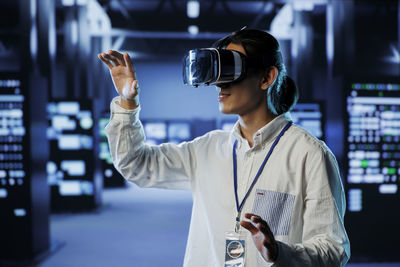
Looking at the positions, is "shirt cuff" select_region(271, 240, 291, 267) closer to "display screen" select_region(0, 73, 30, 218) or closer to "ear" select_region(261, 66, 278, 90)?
"ear" select_region(261, 66, 278, 90)

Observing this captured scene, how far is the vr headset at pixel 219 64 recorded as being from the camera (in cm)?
152

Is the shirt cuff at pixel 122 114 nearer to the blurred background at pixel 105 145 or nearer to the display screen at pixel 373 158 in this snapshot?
the blurred background at pixel 105 145

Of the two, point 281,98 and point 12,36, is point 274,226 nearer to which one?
point 281,98

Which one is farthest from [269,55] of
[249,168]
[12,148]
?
[12,148]

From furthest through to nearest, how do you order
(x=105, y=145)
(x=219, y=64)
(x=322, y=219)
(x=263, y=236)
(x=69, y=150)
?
(x=105, y=145)
(x=69, y=150)
(x=219, y=64)
(x=322, y=219)
(x=263, y=236)

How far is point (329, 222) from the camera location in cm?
139

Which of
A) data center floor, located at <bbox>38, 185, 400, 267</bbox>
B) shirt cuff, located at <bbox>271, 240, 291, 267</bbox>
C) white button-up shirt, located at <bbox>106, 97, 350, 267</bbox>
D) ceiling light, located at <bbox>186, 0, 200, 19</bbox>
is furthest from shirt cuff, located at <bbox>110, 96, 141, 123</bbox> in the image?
ceiling light, located at <bbox>186, 0, 200, 19</bbox>

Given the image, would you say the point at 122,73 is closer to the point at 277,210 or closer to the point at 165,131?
the point at 277,210

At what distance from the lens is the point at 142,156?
5.65ft

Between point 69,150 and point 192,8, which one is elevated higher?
point 192,8

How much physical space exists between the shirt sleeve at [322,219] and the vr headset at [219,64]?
0.40 metres

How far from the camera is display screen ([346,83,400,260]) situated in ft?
15.7

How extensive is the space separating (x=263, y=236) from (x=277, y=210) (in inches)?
11.2

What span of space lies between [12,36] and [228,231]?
658 inches
